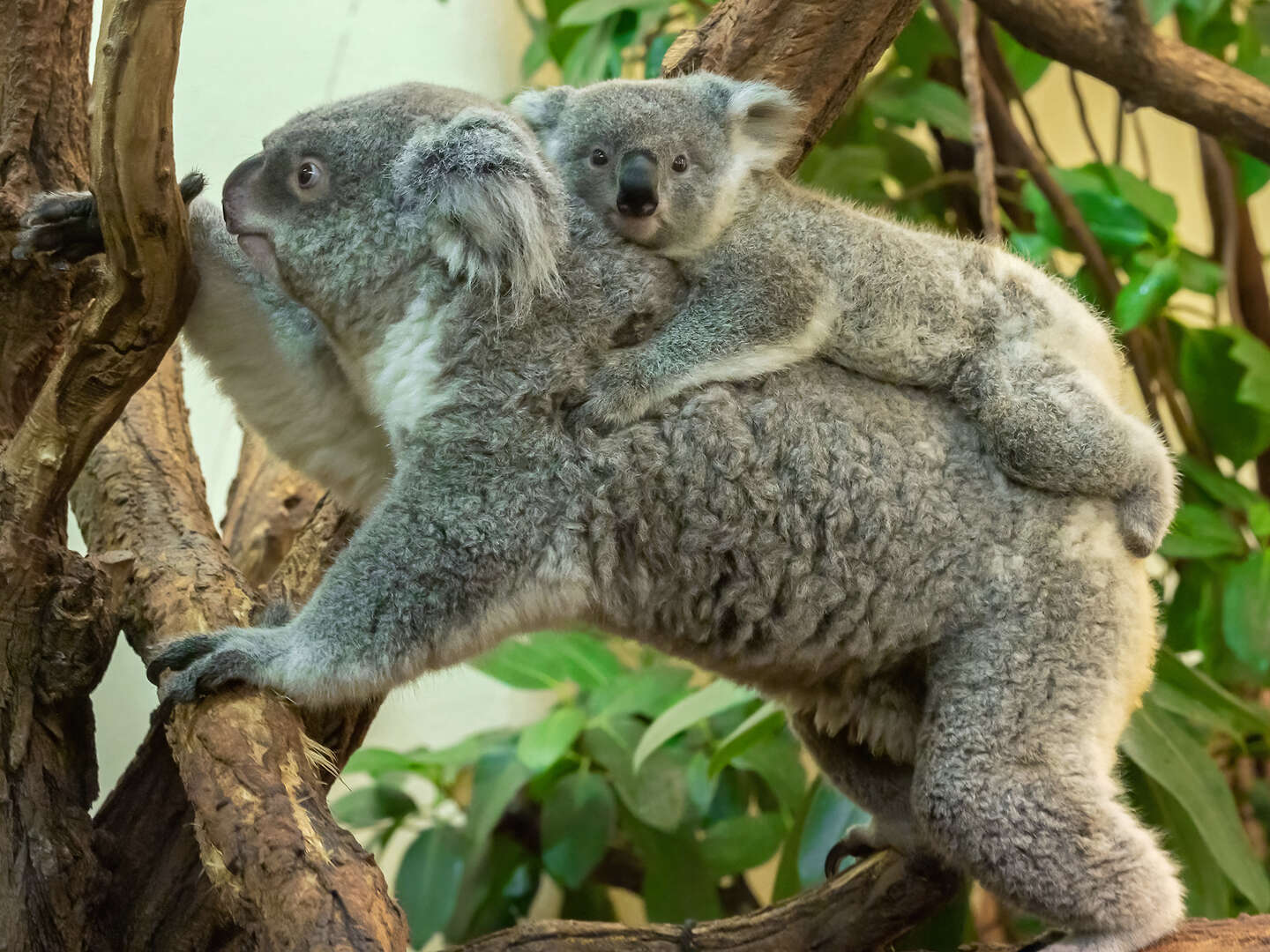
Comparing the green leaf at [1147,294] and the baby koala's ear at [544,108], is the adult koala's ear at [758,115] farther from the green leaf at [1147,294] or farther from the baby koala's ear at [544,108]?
the green leaf at [1147,294]

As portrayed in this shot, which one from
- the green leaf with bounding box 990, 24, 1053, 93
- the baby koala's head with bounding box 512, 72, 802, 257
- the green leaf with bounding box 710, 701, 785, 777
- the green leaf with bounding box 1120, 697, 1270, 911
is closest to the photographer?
the baby koala's head with bounding box 512, 72, 802, 257

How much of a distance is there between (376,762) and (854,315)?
1.86m

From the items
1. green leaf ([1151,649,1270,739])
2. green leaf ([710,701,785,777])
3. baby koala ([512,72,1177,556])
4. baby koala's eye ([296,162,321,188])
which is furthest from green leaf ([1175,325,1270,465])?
baby koala's eye ([296,162,321,188])

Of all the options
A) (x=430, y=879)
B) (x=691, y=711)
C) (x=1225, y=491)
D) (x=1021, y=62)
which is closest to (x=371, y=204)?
(x=691, y=711)

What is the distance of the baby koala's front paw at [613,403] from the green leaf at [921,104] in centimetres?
212

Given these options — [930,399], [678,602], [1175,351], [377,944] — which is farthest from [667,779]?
[1175,351]

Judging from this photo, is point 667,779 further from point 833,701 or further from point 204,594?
point 204,594

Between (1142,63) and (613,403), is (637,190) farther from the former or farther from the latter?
(1142,63)

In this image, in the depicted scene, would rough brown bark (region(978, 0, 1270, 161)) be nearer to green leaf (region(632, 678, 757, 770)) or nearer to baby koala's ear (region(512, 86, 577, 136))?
baby koala's ear (region(512, 86, 577, 136))

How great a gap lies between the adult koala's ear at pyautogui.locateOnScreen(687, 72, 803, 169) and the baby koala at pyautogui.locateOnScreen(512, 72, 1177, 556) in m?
0.06

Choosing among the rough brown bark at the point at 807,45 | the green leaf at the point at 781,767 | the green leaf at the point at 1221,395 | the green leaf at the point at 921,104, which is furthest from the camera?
the green leaf at the point at 921,104

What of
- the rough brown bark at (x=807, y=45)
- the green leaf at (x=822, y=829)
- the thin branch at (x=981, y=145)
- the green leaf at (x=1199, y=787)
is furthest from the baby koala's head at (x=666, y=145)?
the green leaf at (x=1199, y=787)

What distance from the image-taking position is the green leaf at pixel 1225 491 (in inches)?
130

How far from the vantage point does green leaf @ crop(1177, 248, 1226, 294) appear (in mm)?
3314
